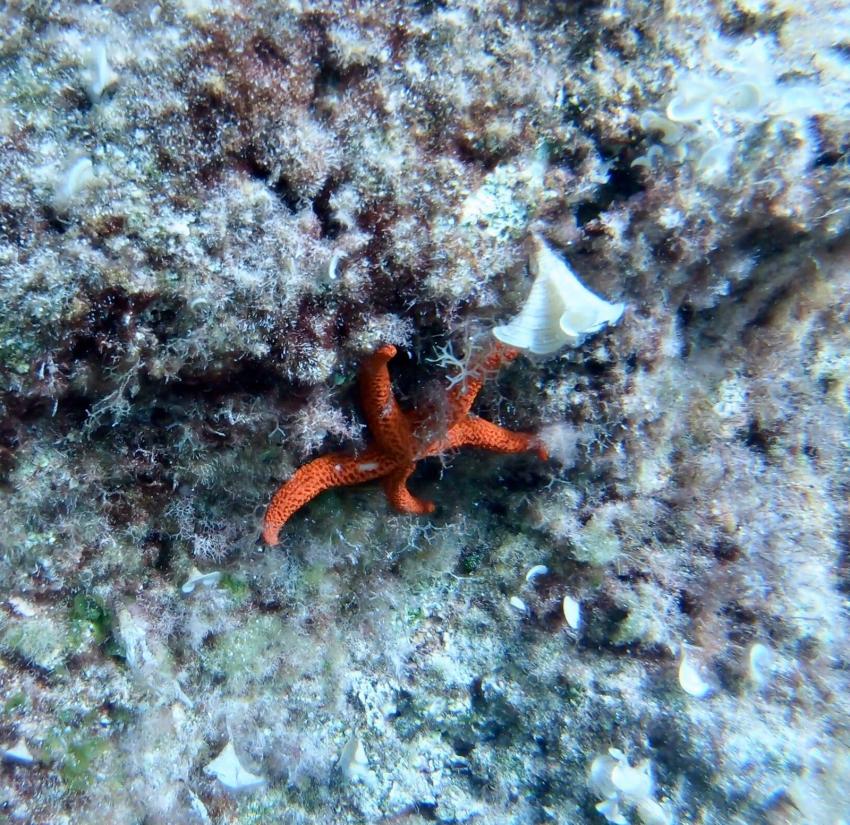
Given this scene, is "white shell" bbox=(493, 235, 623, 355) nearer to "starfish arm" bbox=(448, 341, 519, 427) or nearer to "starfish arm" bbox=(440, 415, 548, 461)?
"starfish arm" bbox=(448, 341, 519, 427)

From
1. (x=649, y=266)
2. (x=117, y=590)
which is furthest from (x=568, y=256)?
A: (x=117, y=590)

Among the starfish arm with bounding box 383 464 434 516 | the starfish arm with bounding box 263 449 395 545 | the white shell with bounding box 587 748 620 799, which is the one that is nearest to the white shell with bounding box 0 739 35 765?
the starfish arm with bounding box 263 449 395 545

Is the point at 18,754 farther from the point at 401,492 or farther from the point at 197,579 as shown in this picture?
the point at 401,492

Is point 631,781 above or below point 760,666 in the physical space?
below

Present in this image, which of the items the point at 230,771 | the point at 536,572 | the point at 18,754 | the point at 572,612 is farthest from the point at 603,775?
the point at 18,754

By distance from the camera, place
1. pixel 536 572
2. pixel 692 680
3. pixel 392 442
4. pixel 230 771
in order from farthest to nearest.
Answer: pixel 536 572 → pixel 230 771 → pixel 692 680 → pixel 392 442

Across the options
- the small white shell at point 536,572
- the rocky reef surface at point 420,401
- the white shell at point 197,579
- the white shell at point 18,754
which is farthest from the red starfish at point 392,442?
the white shell at point 18,754
